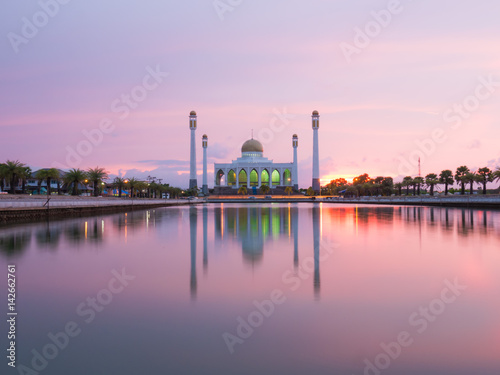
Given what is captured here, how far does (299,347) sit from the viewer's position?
4.02 m

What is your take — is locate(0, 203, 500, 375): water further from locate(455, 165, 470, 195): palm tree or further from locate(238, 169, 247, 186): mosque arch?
locate(238, 169, 247, 186): mosque arch

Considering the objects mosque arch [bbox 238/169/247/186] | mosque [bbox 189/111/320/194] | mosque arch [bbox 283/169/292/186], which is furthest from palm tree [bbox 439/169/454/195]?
mosque arch [bbox 238/169/247/186]

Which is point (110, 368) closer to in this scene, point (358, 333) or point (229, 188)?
point (358, 333)

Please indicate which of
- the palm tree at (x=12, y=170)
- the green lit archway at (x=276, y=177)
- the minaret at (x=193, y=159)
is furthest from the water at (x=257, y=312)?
the green lit archway at (x=276, y=177)

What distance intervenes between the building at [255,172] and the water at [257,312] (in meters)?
96.0

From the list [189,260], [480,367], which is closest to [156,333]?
[480,367]

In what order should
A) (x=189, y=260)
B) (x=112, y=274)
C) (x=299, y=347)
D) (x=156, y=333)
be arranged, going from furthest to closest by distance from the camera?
(x=189, y=260)
(x=112, y=274)
(x=156, y=333)
(x=299, y=347)

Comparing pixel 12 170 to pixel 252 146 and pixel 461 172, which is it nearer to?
pixel 461 172

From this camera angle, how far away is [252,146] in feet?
374

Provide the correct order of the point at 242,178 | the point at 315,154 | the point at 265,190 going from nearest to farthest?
the point at 265,190 < the point at 315,154 < the point at 242,178

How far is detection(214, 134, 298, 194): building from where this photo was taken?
10741 centimetres

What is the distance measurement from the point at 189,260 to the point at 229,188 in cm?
9412

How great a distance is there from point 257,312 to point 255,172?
10404 centimetres

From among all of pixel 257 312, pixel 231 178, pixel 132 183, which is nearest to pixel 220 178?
pixel 231 178
